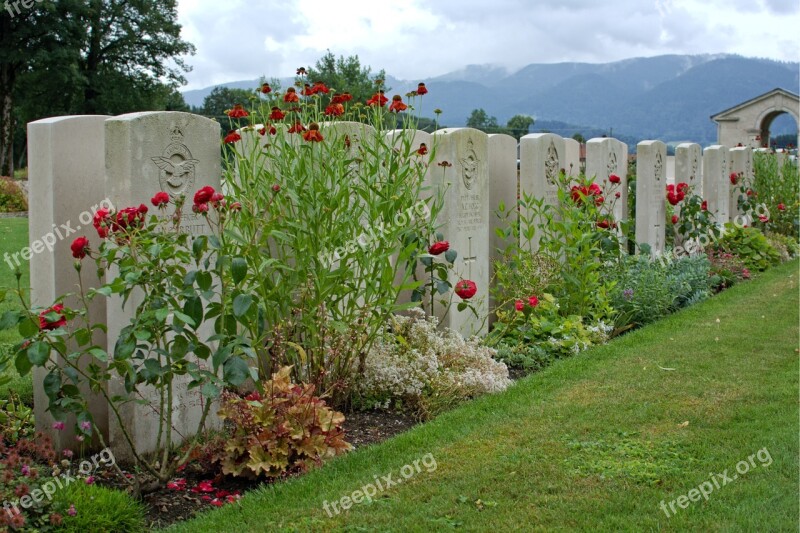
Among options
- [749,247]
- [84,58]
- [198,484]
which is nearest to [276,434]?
[198,484]

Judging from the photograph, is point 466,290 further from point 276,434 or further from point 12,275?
point 12,275

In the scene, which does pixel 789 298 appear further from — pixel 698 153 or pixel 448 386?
pixel 448 386

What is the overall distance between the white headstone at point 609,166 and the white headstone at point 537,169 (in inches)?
37.8

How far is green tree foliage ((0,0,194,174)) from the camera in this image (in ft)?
100

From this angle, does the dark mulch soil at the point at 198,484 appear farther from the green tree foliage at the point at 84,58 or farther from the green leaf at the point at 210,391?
the green tree foliage at the point at 84,58

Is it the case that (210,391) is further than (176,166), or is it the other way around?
(176,166)

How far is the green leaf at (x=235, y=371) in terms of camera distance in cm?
360

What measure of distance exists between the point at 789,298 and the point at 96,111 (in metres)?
32.6

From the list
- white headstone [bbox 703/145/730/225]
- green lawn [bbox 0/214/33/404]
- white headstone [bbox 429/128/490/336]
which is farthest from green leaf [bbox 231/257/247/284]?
white headstone [bbox 703/145/730/225]

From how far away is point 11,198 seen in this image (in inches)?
727

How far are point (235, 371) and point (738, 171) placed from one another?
12.7 m

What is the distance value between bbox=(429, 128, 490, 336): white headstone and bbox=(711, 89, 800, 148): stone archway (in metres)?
39.2

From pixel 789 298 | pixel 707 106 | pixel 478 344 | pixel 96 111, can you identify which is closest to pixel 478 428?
pixel 478 344

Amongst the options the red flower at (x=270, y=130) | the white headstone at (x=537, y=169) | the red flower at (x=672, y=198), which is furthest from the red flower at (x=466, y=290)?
the red flower at (x=672, y=198)
